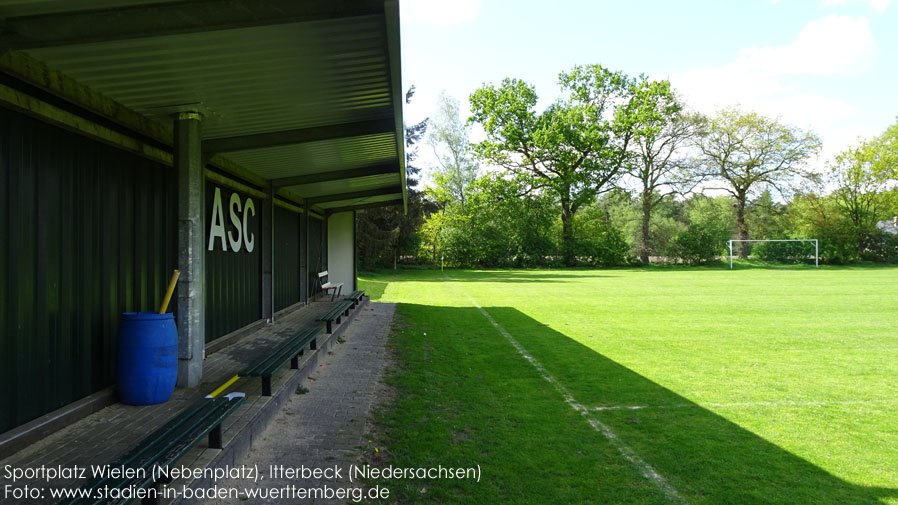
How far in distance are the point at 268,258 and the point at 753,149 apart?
43668mm

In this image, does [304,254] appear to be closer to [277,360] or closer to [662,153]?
[277,360]

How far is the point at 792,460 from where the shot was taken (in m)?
3.58

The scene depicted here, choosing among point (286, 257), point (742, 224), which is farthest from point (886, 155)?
point (286, 257)

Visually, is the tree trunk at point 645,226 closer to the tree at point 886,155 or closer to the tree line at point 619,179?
the tree line at point 619,179

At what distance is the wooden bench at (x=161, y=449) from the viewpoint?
7.32ft

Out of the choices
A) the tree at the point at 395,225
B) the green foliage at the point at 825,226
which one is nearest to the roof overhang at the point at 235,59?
the tree at the point at 395,225

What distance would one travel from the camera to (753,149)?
4088 cm

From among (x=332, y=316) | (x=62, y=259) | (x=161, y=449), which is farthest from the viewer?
(x=332, y=316)

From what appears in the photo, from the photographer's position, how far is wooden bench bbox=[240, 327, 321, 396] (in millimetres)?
4484

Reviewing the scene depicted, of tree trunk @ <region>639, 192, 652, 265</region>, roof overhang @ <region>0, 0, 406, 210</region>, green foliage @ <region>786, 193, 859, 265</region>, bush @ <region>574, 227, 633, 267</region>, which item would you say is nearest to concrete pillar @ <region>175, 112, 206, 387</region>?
roof overhang @ <region>0, 0, 406, 210</region>

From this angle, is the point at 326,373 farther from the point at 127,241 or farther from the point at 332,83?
the point at 332,83

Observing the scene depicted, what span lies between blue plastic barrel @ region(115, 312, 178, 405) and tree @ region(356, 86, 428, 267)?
22.9 m

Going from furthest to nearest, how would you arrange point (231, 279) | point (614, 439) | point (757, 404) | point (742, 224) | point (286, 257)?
point (742, 224) → point (286, 257) → point (231, 279) → point (757, 404) → point (614, 439)

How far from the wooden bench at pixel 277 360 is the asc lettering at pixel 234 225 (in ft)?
5.81
